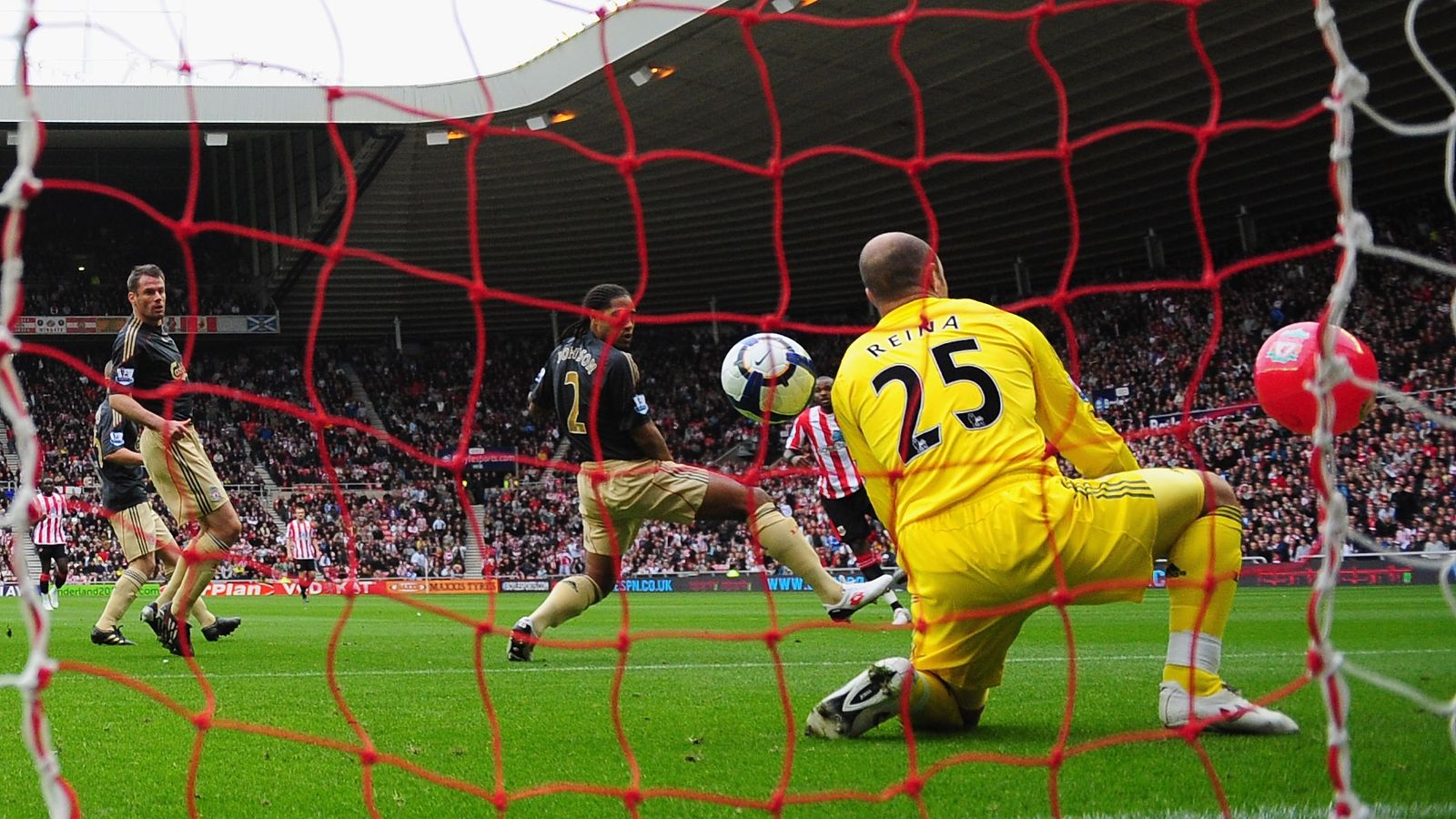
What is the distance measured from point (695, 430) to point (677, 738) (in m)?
29.0

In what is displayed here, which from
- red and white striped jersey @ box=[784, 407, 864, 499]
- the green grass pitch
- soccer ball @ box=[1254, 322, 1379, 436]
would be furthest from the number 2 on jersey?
red and white striped jersey @ box=[784, 407, 864, 499]

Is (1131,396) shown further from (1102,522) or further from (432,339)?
(1102,522)

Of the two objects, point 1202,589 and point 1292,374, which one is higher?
point 1292,374

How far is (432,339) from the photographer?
38.3 metres

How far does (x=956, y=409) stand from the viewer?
12.5 feet

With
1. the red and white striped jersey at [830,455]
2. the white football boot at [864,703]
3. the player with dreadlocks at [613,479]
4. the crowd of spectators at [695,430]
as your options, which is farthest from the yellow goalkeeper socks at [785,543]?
the crowd of spectators at [695,430]

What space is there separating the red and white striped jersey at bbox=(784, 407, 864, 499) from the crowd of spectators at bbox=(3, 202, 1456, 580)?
8684 mm

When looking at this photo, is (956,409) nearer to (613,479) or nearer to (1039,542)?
(1039,542)

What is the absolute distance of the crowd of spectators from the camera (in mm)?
20172

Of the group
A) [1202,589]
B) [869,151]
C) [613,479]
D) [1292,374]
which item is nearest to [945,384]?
[1202,589]

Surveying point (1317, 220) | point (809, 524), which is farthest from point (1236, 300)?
point (809, 524)

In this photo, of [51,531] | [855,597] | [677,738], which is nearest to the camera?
[677,738]

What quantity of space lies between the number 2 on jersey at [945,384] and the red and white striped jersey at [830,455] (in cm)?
588

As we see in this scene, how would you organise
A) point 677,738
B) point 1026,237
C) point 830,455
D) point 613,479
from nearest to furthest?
point 677,738
point 613,479
point 830,455
point 1026,237
